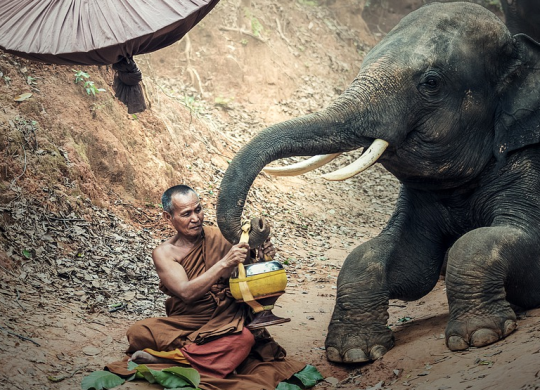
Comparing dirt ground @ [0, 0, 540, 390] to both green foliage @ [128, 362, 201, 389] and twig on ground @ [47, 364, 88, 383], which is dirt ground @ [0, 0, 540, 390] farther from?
green foliage @ [128, 362, 201, 389]

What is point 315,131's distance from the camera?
16.1 ft

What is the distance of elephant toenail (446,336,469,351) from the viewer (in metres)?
4.57

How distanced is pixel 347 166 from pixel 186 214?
48.3 inches

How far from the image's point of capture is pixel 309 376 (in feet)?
16.2

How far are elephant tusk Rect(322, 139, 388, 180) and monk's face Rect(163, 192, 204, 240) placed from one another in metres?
1.03

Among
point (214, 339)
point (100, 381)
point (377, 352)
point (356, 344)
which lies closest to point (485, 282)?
point (377, 352)

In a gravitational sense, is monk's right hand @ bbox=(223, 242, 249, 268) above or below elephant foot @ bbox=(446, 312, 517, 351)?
above

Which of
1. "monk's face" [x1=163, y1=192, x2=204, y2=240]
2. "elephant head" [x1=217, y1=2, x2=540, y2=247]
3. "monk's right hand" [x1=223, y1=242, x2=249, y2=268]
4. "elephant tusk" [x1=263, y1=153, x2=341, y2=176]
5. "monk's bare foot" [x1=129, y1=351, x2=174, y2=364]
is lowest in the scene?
"monk's bare foot" [x1=129, y1=351, x2=174, y2=364]

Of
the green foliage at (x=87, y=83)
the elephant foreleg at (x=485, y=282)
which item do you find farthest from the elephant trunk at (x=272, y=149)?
the green foliage at (x=87, y=83)

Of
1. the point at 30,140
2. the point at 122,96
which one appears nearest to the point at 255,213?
the point at 30,140

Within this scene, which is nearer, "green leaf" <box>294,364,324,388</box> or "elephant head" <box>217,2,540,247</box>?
"green leaf" <box>294,364,324,388</box>

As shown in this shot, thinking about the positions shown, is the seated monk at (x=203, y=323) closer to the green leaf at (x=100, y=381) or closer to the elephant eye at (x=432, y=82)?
the green leaf at (x=100, y=381)

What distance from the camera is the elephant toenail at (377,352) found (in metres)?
5.05

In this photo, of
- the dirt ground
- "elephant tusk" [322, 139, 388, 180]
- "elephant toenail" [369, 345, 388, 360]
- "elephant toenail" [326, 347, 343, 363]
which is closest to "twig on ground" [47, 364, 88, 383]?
the dirt ground
